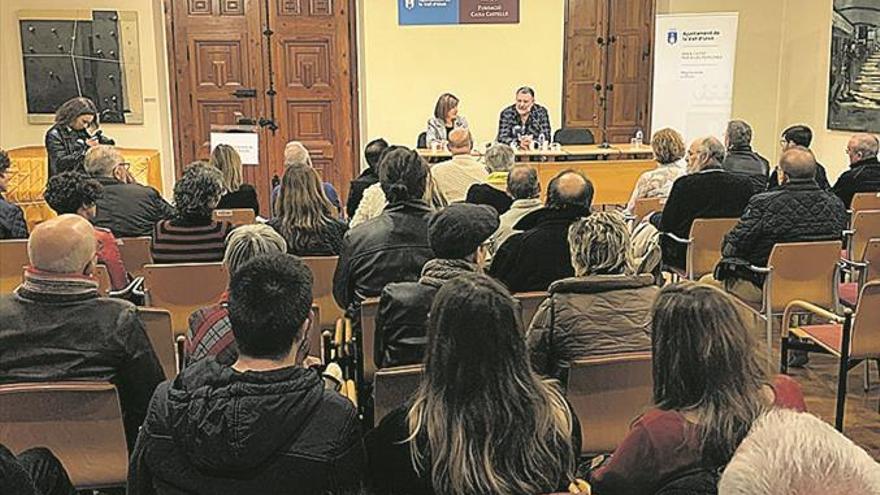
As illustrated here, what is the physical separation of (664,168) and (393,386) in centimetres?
425

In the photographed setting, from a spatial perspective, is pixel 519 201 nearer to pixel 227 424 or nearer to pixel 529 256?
pixel 529 256

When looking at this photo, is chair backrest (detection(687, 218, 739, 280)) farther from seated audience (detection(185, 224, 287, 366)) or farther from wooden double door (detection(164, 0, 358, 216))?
wooden double door (detection(164, 0, 358, 216))

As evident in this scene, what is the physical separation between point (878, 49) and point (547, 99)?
11.4ft

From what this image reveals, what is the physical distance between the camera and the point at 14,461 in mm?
1778

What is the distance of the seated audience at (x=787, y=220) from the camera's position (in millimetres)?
4566

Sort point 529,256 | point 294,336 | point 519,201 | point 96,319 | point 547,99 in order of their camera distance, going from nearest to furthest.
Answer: point 294,336 → point 96,319 → point 529,256 → point 519,201 → point 547,99

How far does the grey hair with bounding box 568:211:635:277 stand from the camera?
293cm

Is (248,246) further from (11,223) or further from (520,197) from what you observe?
(11,223)

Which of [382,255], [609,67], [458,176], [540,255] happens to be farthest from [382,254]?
[609,67]

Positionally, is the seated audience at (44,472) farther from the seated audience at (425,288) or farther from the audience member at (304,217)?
the audience member at (304,217)

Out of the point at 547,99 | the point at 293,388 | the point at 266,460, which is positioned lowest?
the point at 266,460

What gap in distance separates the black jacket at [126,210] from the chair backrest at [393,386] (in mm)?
2849

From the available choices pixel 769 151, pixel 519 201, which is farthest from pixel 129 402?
pixel 769 151

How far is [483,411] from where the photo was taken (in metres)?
1.88
